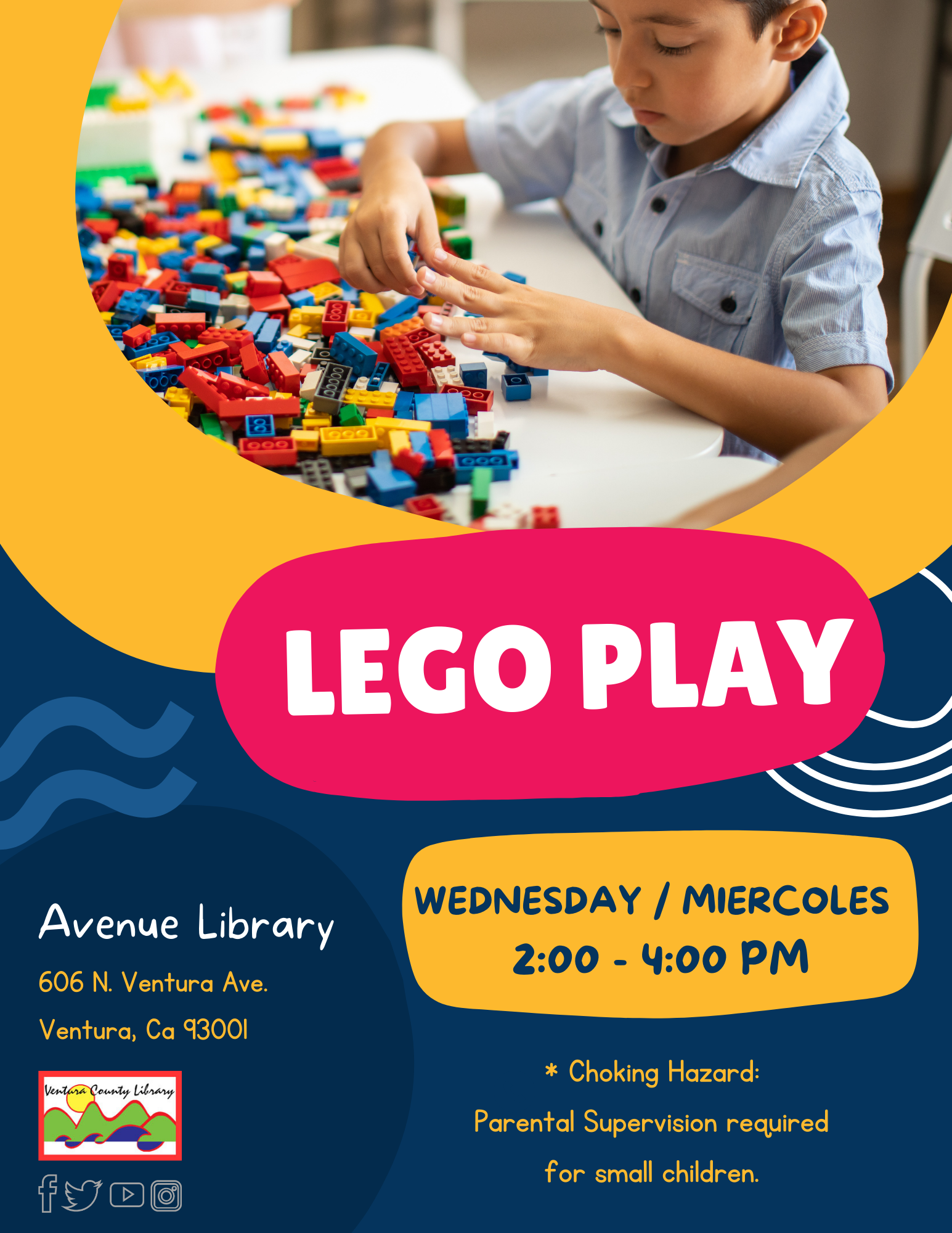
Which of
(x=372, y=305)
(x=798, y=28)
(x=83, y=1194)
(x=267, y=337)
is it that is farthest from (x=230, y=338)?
(x=83, y=1194)

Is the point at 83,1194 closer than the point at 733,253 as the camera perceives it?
Yes

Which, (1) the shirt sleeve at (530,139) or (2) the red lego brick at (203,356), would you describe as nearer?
(2) the red lego brick at (203,356)

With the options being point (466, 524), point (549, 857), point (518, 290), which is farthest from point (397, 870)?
point (518, 290)

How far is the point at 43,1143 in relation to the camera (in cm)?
66

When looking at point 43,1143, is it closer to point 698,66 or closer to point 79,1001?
point 79,1001

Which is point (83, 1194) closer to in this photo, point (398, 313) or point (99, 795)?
point (99, 795)

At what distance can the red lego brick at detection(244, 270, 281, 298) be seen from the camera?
0.88m

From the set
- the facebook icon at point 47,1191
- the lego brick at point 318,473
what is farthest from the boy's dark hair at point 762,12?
the facebook icon at point 47,1191

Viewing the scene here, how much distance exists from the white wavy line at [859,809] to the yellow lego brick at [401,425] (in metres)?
0.32

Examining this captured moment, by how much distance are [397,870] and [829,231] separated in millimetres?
549

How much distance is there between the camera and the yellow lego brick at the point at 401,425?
69 cm

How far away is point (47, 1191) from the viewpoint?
662 mm

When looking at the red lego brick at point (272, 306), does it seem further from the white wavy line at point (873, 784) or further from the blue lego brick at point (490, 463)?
the white wavy line at point (873, 784)

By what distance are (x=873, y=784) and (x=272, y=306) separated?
1.93 ft
